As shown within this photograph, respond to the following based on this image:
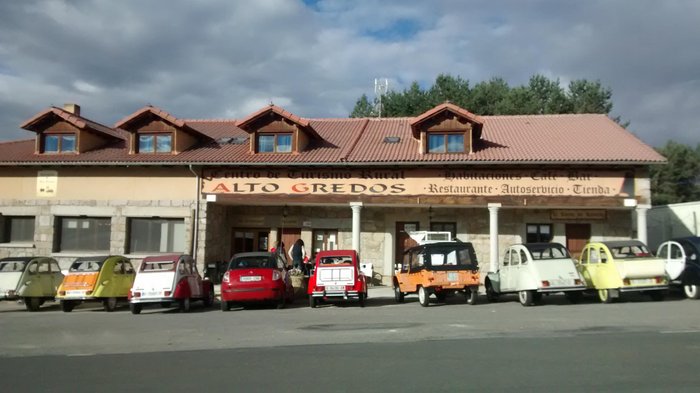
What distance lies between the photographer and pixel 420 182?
2173cm

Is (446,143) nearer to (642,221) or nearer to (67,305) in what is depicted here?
(642,221)

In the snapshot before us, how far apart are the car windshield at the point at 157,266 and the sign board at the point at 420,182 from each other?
21.6 ft

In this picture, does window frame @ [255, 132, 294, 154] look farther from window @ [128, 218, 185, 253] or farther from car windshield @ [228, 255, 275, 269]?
car windshield @ [228, 255, 275, 269]

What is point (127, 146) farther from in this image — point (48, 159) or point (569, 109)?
point (569, 109)

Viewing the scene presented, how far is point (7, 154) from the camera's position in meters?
24.2

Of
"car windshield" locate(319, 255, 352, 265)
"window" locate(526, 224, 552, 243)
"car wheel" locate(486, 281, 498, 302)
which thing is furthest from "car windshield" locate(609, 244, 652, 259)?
"window" locate(526, 224, 552, 243)

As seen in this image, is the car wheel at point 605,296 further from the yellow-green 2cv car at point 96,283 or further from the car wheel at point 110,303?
the car wheel at point 110,303

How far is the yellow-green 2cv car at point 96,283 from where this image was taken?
16094 mm

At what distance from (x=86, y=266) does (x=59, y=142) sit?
9.90 meters

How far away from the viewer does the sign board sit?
2094 centimetres

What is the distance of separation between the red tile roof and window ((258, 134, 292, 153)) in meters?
0.44

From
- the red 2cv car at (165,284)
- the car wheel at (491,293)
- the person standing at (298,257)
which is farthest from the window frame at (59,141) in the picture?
the car wheel at (491,293)

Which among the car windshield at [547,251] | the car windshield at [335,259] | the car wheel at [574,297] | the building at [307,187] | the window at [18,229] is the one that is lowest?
the car wheel at [574,297]

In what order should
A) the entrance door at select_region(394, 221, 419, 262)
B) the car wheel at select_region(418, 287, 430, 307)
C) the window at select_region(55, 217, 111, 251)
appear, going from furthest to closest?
1. the entrance door at select_region(394, 221, 419, 262)
2. the window at select_region(55, 217, 111, 251)
3. the car wheel at select_region(418, 287, 430, 307)
